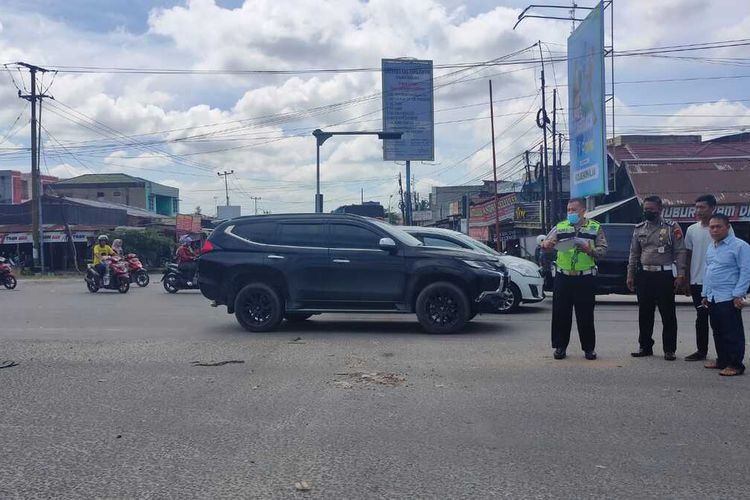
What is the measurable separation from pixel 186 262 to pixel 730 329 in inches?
666

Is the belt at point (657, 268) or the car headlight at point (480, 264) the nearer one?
the belt at point (657, 268)

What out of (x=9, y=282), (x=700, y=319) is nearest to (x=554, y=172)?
(x=9, y=282)

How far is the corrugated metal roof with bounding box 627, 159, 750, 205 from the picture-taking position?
2712cm

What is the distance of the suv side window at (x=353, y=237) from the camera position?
37.7 ft

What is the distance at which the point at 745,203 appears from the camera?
26391 mm

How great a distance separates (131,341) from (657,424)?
7.37 m

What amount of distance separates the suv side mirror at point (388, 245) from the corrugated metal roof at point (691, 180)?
18386 mm

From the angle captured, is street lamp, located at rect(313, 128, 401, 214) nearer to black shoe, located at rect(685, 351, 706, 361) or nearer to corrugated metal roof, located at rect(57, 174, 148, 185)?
black shoe, located at rect(685, 351, 706, 361)

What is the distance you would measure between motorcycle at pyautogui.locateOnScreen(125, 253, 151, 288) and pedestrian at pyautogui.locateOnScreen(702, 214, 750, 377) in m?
20.1

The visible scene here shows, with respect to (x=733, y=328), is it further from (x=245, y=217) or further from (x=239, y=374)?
(x=245, y=217)

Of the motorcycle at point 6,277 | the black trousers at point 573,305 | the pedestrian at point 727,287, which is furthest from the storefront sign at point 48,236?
the pedestrian at point 727,287

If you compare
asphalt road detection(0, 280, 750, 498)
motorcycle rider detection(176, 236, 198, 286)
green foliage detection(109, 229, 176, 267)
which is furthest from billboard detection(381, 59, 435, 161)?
asphalt road detection(0, 280, 750, 498)

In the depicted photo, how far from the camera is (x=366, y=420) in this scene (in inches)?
243

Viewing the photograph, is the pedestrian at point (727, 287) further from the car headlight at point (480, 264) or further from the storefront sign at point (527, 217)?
the storefront sign at point (527, 217)
